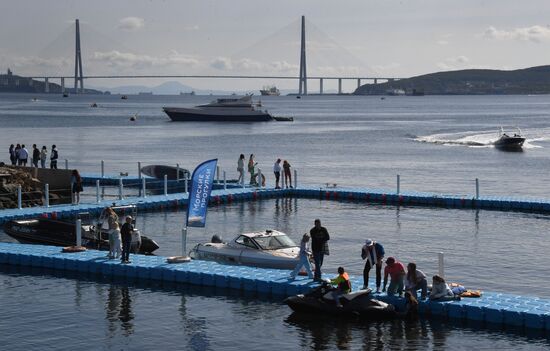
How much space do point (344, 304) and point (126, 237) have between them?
327 inches

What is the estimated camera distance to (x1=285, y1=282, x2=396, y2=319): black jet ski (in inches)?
940

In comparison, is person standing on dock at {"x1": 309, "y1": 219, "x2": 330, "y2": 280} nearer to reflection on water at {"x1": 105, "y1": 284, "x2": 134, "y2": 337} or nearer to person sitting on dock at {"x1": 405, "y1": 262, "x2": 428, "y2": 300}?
person sitting on dock at {"x1": 405, "y1": 262, "x2": 428, "y2": 300}

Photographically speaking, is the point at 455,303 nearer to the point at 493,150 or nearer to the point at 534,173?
→ the point at 534,173

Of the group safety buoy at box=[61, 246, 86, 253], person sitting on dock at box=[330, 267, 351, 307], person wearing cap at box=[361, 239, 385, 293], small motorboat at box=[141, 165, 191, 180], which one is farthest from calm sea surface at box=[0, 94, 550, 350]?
small motorboat at box=[141, 165, 191, 180]

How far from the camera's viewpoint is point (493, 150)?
101 metres

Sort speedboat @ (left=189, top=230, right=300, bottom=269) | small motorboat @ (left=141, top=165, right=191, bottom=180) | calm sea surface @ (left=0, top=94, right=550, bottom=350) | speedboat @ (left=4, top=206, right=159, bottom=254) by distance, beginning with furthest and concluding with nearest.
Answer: small motorboat @ (left=141, top=165, right=191, bottom=180)
speedboat @ (left=4, top=206, right=159, bottom=254)
speedboat @ (left=189, top=230, right=300, bottom=269)
calm sea surface @ (left=0, top=94, right=550, bottom=350)

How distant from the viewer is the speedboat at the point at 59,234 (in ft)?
109

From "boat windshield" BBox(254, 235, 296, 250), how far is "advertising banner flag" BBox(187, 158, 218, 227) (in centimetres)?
222

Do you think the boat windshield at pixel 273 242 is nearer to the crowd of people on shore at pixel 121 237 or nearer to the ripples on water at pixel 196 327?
the ripples on water at pixel 196 327

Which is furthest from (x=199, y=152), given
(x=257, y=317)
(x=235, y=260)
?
(x=257, y=317)

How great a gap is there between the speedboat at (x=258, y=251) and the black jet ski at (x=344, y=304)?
4.79 metres

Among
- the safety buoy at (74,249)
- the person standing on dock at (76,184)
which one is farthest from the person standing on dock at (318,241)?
the person standing on dock at (76,184)

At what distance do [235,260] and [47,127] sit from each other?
394 feet

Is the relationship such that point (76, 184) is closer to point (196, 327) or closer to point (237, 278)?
point (237, 278)
